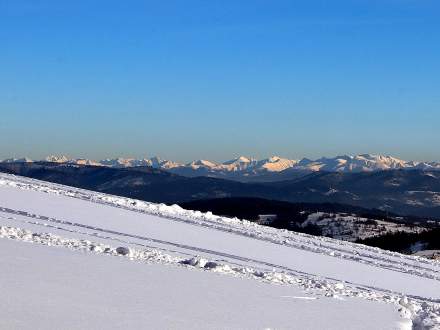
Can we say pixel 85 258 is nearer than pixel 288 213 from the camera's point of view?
Yes

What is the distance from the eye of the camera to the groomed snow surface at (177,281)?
923 centimetres

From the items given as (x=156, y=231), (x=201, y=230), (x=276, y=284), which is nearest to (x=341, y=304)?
(x=276, y=284)

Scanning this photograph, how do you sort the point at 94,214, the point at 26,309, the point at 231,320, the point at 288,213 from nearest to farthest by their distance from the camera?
1. the point at 26,309
2. the point at 231,320
3. the point at 94,214
4. the point at 288,213

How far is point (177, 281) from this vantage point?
497 inches

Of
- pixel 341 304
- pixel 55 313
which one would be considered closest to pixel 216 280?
pixel 341 304

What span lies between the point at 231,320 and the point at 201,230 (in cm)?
1705

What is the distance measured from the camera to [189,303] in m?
10.6

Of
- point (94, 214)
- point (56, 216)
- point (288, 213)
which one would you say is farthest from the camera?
point (288, 213)

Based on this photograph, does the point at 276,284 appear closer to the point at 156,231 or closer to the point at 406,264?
the point at 156,231

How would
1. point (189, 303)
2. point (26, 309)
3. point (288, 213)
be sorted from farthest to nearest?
1. point (288, 213)
2. point (189, 303)
3. point (26, 309)

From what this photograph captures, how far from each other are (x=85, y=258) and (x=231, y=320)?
4813 mm

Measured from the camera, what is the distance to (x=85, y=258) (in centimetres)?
1352

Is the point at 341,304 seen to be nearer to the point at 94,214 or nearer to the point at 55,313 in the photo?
the point at 55,313

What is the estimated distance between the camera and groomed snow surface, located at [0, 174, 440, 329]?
923cm
